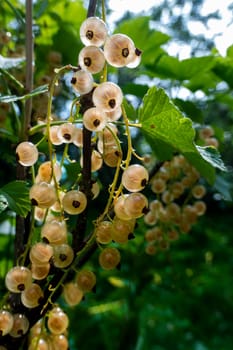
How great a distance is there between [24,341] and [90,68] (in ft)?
0.81

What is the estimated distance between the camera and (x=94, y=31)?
43 centimetres

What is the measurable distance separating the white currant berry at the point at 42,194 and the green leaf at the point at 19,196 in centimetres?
5

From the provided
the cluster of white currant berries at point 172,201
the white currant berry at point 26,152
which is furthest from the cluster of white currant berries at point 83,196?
the cluster of white currant berries at point 172,201

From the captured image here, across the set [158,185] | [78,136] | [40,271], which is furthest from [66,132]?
[158,185]

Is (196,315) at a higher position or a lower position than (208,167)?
lower

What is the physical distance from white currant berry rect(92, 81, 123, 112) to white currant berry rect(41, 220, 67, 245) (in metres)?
0.10

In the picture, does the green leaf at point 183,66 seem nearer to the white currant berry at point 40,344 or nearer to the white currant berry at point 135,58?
the white currant berry at point 135,58

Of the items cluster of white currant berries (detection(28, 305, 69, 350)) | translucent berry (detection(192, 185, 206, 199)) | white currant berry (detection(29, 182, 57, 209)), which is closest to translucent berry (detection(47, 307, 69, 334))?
cluster of white currant berries (detection(28, 305, 69, 350))

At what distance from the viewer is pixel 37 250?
0.44 m

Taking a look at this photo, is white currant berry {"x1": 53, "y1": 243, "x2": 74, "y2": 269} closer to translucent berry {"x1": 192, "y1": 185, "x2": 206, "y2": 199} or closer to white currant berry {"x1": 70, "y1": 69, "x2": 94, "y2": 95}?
white currant berry {"x1": 70, "y1": 69, "x2": 94, "y2": 95}

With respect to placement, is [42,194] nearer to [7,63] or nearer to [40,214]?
[40,214]

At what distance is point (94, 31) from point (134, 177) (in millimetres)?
114

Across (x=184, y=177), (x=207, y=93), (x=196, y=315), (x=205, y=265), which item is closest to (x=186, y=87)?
(x=207, y=93)

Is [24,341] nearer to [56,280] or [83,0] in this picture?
[56,280]
